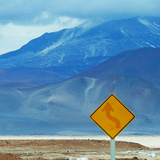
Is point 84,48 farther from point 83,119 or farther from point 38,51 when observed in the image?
point 83,119

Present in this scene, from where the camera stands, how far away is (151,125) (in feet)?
198

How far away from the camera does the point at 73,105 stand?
67.4 meters

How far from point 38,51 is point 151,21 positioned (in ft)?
124

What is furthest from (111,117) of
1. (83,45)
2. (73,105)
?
(83,45)

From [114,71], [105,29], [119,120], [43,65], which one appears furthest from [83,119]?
[105,29]

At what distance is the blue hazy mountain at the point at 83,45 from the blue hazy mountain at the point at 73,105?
58.7m

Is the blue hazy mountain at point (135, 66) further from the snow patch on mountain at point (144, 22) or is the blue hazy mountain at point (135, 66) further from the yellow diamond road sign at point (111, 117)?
the snow patch on mountain at point (144, 22)

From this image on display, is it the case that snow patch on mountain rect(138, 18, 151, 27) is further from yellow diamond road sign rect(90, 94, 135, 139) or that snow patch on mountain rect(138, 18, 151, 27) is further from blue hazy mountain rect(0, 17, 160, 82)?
yellow diamond road sign rect(90, 94, 135, 139)

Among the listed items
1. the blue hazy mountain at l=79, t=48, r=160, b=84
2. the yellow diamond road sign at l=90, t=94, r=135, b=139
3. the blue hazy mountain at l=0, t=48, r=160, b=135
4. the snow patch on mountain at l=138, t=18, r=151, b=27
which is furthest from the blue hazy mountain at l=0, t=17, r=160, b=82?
the yellow diamond road sign at l=90, t=94, r=135, b=139

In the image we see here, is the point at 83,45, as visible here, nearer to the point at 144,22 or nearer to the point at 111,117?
the point at 144,22

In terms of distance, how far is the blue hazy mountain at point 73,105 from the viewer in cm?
5891

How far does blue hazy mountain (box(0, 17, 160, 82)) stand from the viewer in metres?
142

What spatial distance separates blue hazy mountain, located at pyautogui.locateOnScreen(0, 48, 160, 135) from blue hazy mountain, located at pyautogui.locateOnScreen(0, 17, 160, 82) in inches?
2311

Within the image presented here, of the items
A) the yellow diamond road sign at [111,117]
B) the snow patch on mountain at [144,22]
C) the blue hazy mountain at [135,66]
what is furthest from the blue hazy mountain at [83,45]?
the yellow diamond road sign at [111,117]
